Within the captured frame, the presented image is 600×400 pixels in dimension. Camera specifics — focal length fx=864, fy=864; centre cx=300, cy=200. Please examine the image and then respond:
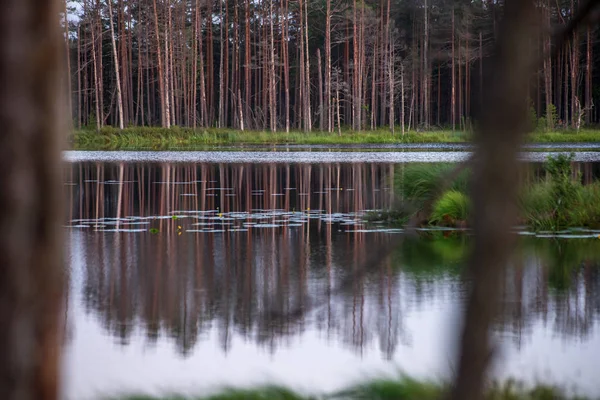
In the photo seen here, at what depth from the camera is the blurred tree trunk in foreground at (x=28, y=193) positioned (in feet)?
3.79

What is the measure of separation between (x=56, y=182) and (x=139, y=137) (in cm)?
5625

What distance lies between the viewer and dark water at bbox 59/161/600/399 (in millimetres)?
6258

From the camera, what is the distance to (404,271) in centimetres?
1091

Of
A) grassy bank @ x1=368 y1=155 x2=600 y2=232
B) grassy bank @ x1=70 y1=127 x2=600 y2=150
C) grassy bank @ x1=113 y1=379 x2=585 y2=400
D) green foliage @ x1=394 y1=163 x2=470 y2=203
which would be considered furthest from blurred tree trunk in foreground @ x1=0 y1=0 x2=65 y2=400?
grassy bank @ x1=70 y1=127 x2=600 y2=150

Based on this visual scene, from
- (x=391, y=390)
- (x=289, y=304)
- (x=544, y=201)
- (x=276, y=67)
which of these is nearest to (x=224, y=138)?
(x=276, y=67)

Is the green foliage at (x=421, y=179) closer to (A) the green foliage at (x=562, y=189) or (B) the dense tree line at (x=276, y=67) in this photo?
(A) the green foliage at (x=562, y=189)

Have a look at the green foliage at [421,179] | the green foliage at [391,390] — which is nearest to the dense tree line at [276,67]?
the green foliage at [421,179]

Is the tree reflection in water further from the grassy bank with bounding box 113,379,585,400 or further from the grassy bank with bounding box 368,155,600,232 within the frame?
the grassy bank with bounding box 368,155,600,232

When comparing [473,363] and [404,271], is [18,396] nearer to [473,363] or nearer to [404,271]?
[473,363]

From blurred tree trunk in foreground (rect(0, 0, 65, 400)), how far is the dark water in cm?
47

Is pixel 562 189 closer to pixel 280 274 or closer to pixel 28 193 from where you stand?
pixel 280 274

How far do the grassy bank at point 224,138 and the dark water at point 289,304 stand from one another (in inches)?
1528

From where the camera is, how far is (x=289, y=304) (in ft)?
28.0

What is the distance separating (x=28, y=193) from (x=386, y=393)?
453 cm
